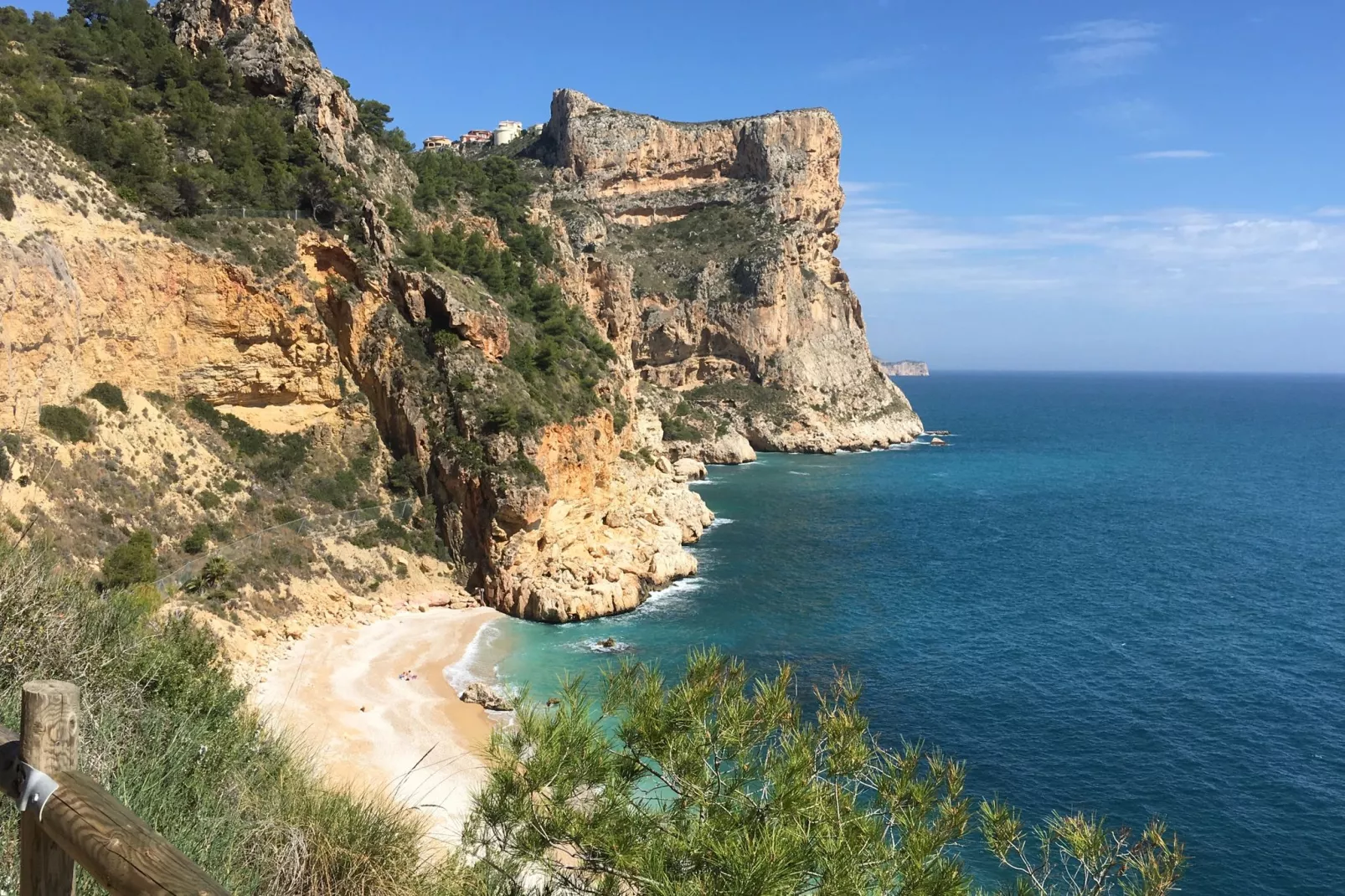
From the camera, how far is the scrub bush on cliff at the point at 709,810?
7.08 metres

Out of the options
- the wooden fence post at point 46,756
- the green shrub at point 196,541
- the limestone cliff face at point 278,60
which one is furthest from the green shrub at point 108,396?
the wooden fence post at point 46,756

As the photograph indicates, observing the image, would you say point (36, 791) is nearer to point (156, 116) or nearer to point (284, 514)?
point (284, 514)

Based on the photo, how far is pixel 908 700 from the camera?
1056 inches

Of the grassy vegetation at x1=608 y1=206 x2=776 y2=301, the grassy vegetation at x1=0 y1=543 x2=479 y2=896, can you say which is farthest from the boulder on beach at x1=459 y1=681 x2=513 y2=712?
the grassy vegetation at x1=608 y1=206 x2=776 y2=301

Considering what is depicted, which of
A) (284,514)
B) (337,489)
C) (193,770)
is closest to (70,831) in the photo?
(193,770)

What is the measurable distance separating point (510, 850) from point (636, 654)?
2262 centimetres

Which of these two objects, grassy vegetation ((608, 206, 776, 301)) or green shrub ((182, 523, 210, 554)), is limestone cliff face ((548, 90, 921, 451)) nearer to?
grassy vegetation ((608, 206, 776, 301))

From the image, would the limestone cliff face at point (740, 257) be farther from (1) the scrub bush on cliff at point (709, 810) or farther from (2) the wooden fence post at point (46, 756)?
(2) the wooden fence post at point (46, 756)

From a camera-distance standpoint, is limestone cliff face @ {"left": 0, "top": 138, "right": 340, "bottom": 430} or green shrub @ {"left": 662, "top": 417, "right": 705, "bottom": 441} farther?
green shrub @ {"left": 662, "top": 417, "right": 705, "bottom": 441}

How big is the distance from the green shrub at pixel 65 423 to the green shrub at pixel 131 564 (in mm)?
4035

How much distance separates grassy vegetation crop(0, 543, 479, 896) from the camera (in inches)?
257

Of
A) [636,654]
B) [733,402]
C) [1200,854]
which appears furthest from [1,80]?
[733,402]

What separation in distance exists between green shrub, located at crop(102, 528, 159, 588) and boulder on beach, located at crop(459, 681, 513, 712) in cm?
922

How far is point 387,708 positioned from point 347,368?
1641 centimetres
